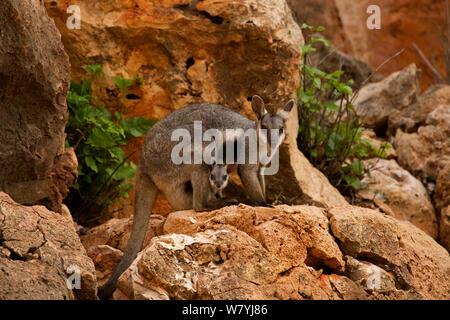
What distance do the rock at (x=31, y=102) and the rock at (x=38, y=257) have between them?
71cm

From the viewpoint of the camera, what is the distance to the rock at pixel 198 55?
643cm

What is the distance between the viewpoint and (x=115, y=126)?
6.22m

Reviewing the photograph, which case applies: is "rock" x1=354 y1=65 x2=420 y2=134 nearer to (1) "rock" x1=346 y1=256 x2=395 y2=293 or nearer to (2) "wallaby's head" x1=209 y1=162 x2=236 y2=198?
(2) "wallaby's head" x1=209 y1=162 x2=236 y2=198

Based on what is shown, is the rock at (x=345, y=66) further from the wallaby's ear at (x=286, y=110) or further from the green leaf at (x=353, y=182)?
the wallaby's ear at (x=286, y=110)

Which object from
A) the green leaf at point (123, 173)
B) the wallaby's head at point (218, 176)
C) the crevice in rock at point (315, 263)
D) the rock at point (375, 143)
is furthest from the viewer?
the rock at point (375, 143)

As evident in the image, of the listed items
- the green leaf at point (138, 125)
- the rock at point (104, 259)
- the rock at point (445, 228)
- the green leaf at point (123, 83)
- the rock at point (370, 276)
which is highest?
the green leaf at point (123, 83)

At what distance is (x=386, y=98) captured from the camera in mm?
9648

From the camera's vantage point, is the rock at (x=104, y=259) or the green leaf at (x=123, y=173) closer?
the rock at (x=104, y=259)

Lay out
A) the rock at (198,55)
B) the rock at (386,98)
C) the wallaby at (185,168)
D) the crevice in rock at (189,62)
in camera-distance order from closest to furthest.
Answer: the wallaby at (185,168) → the rock at (198,55) → the crevice in rock at (189,62) → the rock at (386,98)

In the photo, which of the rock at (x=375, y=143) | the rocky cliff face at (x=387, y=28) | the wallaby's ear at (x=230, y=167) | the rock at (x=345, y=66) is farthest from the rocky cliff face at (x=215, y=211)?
the rocky cliff face at (x=387, y=28)

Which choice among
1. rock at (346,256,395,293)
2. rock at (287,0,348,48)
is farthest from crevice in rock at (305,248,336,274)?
rock at (287,0,348,48)

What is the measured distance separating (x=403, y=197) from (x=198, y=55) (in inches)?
138

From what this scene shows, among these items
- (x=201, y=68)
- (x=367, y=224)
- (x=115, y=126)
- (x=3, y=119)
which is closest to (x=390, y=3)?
(x=201, y=68)
